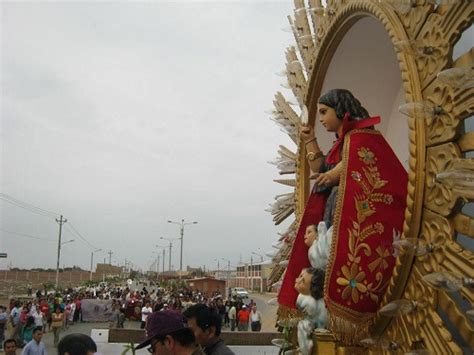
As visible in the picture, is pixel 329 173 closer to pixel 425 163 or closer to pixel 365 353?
pixel 425 163

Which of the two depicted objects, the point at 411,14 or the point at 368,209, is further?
the point at 368,209

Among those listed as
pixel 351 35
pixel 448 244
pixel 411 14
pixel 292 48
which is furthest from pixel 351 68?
pixel 448 244

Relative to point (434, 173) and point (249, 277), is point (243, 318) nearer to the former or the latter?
point (434, 173)

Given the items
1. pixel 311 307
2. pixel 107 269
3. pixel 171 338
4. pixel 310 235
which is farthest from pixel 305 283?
pixel 107 269

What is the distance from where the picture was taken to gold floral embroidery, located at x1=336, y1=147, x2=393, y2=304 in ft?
7.96

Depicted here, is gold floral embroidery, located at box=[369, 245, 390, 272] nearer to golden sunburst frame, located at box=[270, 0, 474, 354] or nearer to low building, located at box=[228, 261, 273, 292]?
golden sunburst frame, located at box=[270, 0, 474, 354]

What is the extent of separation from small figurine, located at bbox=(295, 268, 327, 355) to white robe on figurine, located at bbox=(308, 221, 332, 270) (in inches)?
2.3

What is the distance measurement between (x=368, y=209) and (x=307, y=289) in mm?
598

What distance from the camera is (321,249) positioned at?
2840 millimetres

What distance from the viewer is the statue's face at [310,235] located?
3027 millimetres

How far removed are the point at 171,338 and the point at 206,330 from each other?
0.56 m

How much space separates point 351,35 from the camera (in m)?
3.32

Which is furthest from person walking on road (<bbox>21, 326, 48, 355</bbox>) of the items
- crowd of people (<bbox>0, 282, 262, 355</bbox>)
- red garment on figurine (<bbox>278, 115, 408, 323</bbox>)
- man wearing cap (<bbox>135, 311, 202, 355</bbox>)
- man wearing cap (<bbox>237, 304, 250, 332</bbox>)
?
man wearing cap (<bbox>237, 304, 250, 332</bbox>)

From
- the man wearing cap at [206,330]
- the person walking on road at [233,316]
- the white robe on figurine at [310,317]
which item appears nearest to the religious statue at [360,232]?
the white robe on figurine at [310,317]
